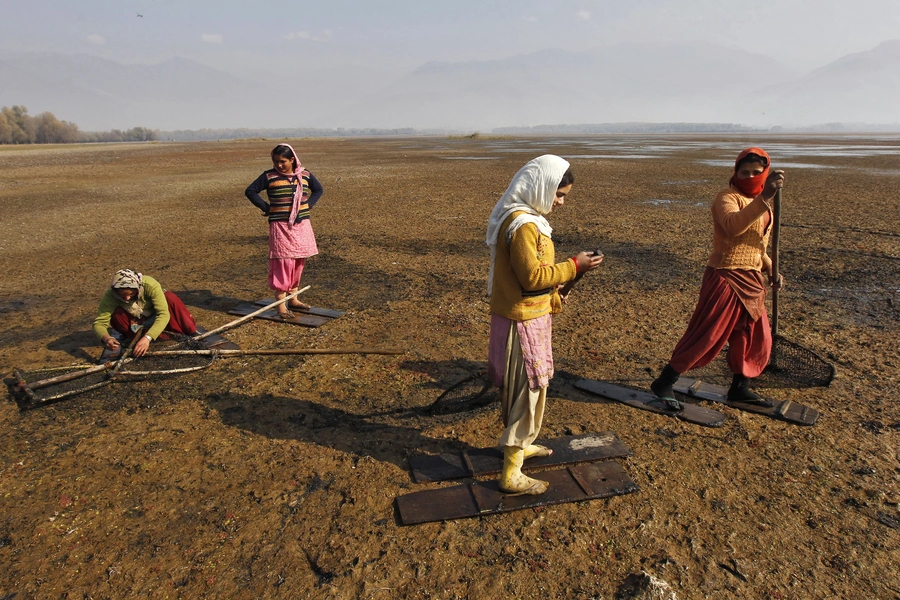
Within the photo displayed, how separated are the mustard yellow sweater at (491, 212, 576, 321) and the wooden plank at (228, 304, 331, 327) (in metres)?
3.44

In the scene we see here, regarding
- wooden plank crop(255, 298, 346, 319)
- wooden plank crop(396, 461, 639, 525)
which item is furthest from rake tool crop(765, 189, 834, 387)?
wooden plank crop(255, 298, 346, 319)

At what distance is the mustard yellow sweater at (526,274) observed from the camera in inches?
102

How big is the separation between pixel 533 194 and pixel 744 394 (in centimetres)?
271

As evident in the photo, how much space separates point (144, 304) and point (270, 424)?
78.0 inches

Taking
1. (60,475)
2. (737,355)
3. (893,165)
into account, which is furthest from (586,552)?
(893,165)

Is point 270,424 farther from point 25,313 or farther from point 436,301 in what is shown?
point 25,313

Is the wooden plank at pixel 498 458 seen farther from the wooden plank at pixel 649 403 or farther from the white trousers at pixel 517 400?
the wooden plank at pixel 649 403

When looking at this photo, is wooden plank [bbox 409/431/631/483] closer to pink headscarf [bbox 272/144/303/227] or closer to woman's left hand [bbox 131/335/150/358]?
woman's left hand [bbox 131/335/150/358]

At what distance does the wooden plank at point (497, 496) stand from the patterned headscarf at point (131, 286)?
3179 millimetres

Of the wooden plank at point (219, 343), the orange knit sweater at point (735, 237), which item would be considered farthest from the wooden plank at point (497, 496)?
the wooden plank at point (219, 343)

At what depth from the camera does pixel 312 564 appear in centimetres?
269

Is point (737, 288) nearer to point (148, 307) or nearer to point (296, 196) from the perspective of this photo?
point (296, 196)

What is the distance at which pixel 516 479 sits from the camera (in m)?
3.06

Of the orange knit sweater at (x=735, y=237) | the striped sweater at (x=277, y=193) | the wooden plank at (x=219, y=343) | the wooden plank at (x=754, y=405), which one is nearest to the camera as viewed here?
the orange knit sweater at (x=735, y=237)
